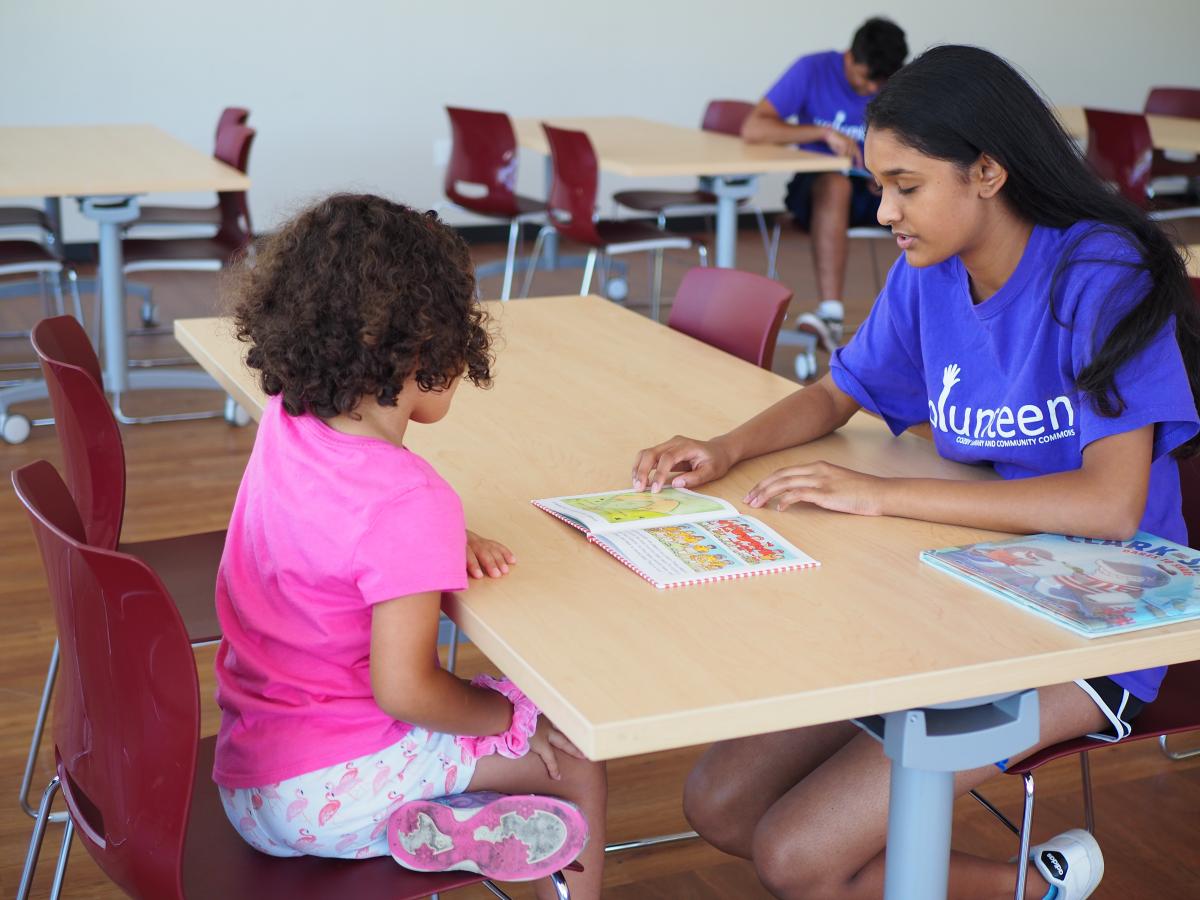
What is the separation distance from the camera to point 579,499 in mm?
1586

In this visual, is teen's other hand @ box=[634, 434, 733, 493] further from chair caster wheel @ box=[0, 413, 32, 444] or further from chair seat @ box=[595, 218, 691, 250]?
chair seat @ box=[595, 218, 691, 250]

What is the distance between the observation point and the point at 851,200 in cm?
538

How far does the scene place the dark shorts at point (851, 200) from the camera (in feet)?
17.6

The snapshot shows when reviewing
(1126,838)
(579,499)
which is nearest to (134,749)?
(579,499)

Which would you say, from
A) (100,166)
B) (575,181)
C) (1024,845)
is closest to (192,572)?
(1024,845)

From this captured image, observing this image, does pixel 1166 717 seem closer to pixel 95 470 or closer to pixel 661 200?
pixel 95 470

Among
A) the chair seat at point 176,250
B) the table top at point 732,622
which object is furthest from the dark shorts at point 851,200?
the table top at point 732,622

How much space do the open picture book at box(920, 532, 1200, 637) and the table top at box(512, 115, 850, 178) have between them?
304cm

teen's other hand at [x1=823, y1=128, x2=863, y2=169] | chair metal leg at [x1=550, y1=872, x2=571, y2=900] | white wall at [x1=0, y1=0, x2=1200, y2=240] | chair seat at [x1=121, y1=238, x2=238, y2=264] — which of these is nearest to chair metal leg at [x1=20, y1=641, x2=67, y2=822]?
chair metal leg at [x1=550, y1=872, x2=571, y2=900]

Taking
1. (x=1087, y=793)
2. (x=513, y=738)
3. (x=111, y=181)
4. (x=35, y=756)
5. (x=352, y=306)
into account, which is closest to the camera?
(x=352, y=306)

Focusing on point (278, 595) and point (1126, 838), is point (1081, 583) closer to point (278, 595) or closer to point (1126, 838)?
point (278, 595)

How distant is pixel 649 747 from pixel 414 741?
0.37m

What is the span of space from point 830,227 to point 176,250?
93.4 inches

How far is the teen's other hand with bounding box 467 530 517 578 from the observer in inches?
54.1
